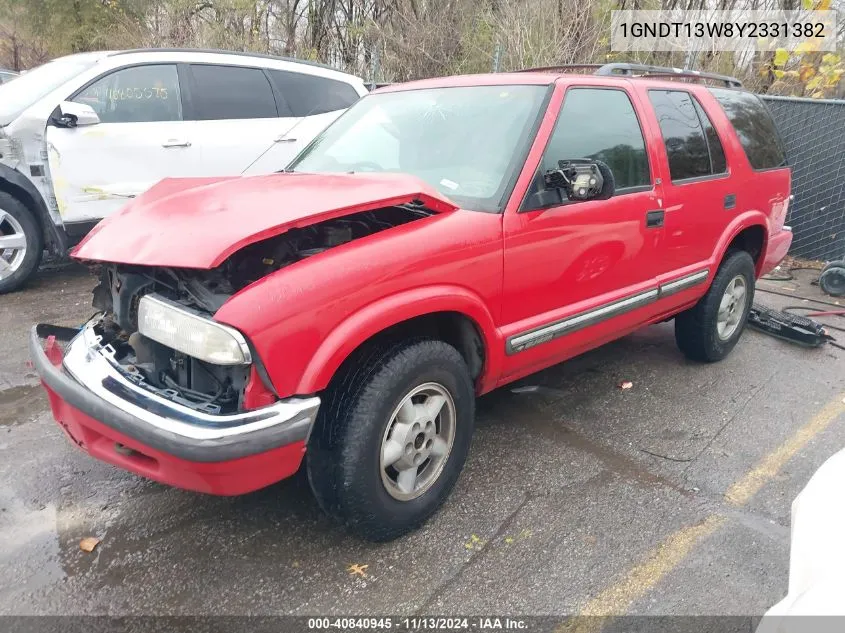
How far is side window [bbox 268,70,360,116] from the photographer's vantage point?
6.47 meters

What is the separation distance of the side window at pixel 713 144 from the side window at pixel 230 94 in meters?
4.01

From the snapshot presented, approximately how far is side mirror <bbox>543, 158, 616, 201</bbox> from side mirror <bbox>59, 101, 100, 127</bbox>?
4100 millimetres

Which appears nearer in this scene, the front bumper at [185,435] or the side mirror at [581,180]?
the front bumper at [185,435]

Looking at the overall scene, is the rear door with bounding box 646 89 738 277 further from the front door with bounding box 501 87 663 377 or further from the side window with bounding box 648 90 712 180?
the front door with bounding box 501 87 663 377

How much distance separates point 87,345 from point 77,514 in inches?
30.6

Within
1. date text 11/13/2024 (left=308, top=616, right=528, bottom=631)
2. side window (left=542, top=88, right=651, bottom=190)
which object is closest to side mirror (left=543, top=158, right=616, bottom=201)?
side window (left=542, top=88, right=651, bottom=190)

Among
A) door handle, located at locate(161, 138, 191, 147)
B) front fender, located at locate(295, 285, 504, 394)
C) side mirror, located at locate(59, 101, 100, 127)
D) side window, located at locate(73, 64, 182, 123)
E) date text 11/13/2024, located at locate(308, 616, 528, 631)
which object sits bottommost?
date text 11/13/2024, located at locate(308, 616, 528, 631)

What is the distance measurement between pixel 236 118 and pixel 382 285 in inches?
176

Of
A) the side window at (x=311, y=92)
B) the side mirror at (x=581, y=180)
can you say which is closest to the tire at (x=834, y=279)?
the side mirror at (x=581, y=180)

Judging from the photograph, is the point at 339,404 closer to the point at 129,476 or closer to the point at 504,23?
the point at 129,476

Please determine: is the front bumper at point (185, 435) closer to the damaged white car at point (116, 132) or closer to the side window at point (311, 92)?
the damaged white car at point (116, 132)

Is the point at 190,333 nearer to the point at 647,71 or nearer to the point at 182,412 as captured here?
the point at 182,412

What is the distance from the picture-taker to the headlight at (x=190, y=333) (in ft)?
6.82

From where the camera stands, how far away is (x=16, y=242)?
17.4ft
